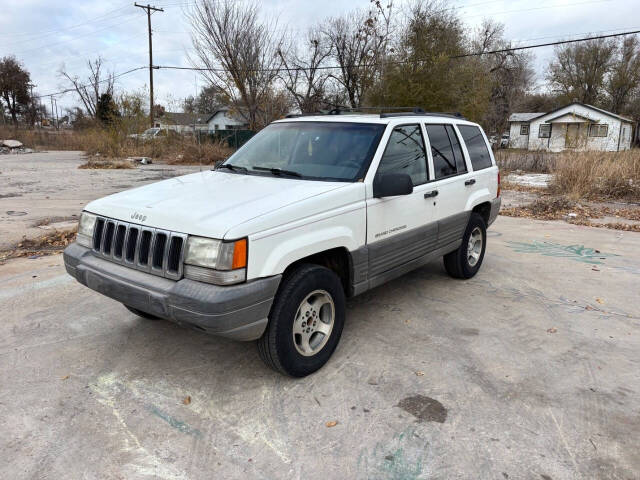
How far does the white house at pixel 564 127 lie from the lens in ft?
136

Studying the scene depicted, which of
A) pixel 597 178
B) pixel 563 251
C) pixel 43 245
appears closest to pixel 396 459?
pixel 563 251

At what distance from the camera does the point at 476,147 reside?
5.36 m

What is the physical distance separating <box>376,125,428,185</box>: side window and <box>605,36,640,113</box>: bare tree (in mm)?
53128

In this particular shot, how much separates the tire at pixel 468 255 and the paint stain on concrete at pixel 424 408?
248cm

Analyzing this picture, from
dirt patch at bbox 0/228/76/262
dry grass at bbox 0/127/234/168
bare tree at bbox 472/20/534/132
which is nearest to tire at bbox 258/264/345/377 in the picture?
dirt patch at bbox 0/228/76/262

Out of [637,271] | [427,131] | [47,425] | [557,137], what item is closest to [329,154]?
[427,131]

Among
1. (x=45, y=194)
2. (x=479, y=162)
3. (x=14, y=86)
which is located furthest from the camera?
(x=14, y=86)

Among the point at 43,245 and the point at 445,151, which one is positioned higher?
the point at 445,151

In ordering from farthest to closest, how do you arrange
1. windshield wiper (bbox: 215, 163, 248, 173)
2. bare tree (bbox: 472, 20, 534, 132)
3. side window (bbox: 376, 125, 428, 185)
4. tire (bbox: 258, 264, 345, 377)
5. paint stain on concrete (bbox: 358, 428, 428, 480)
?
bare tree (bbox: 472, 20, 534, 132)
windshield wiper (bbox: 215, 163, 248, 173)
side window (bbox: 376, 125, 428, 185)
tire (bbox: 258, 264, 345, 377)
paint stain on concrete (bbox: 358, 428, 428, 480)

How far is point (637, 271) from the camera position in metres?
5.87

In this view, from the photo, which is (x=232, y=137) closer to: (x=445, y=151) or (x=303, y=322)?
(x=445, y=151)

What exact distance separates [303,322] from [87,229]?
5.91 ft

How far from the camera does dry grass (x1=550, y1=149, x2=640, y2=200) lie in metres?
12.0

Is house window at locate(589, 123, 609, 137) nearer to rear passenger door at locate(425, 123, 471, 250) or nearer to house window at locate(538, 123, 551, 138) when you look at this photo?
house window at locate(538, 123, 551, 138)
